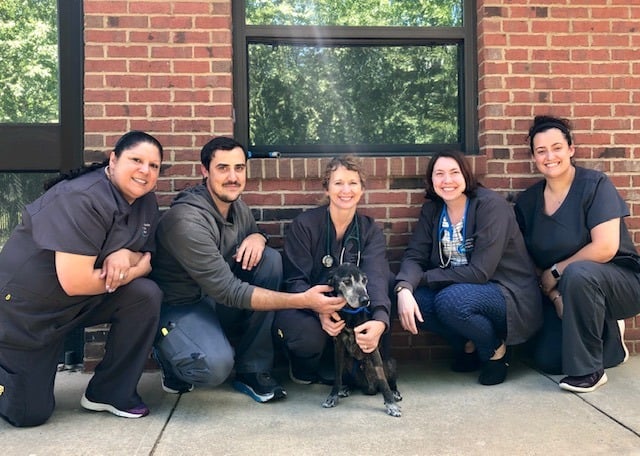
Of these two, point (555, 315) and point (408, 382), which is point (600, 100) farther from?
point (408, 382)

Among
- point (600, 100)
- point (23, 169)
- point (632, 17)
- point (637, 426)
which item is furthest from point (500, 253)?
point (23, 169)

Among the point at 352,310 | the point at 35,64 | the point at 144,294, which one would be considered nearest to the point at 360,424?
the point at 352,310

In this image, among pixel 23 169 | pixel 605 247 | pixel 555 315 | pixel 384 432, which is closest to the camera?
pixel 384 432

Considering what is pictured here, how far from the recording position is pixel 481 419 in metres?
2.96

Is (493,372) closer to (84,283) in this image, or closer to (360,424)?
(360,424)

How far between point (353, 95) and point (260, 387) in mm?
2159

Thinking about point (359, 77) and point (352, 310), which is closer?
point (352, 310)

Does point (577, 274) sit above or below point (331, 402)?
above

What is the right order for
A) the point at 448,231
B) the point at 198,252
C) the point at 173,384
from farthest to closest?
the point at 448,231 < the point at 173,384 < the point at 198,252

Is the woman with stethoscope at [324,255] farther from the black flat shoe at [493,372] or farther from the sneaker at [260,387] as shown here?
the black flat shoe at [493,372]

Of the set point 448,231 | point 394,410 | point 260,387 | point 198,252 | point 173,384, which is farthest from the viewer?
point 448,231

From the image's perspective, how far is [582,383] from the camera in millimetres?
3336

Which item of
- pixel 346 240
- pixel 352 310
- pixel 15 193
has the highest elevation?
pixel 15 193

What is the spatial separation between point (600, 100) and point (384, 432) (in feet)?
9.17
